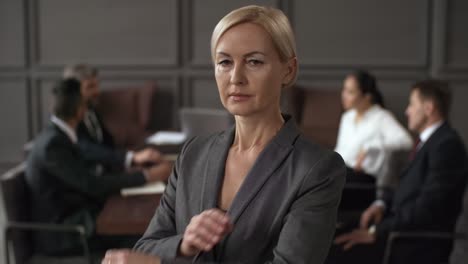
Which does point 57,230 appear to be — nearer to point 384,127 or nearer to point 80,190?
point 80,190

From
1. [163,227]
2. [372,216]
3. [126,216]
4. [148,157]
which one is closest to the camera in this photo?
[163,227]

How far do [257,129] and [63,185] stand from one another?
6.64ft

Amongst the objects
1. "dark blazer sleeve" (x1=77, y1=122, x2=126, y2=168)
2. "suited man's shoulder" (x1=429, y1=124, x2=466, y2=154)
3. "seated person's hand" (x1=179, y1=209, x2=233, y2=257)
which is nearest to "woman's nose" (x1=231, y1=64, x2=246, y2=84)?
"seated person's hand" (x1=179, y1=209, x2=233, y2=257)

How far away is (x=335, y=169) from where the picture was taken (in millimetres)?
1171

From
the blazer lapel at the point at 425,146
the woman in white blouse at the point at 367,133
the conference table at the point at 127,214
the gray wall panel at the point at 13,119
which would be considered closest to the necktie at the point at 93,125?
the conference table at the point at 127,214

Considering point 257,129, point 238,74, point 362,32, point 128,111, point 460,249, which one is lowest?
point 460,249

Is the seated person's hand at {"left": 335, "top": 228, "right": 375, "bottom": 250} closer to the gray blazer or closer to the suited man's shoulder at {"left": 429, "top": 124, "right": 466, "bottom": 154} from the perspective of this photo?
the suited man's shoulder at {"left": 429, "top": 124, "right": 466, "bottom": 154}

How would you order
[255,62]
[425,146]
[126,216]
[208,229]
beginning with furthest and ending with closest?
[425,146], [126,216], [255,62], [208,229]

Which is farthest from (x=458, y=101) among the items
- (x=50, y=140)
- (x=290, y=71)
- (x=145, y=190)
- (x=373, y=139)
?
(x=290, y=71)

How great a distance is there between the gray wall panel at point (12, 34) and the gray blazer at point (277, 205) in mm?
5859

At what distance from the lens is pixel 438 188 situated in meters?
2.99

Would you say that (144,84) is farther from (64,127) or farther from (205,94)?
(64,127)

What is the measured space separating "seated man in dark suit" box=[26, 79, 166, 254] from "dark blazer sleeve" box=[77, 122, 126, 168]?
2.59 ft

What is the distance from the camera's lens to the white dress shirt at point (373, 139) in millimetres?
4289
